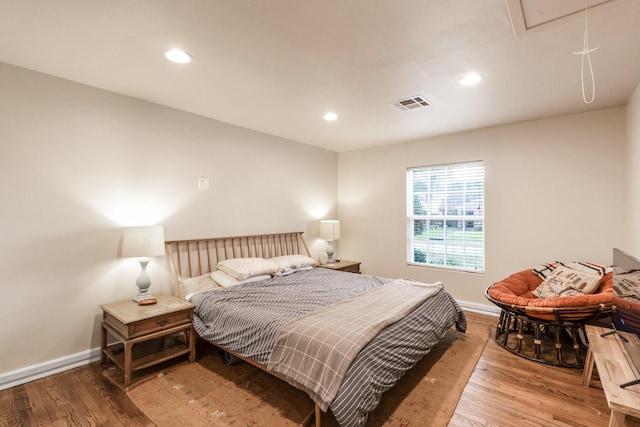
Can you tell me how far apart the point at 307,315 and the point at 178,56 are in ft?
6.94

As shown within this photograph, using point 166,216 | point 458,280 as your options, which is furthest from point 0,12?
point 458,280

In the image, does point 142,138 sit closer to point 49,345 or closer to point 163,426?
point 49,345

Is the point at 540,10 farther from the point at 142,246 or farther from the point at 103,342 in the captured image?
the point at 103,342

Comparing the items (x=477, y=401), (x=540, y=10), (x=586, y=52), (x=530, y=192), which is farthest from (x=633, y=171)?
(x=477, y=401)

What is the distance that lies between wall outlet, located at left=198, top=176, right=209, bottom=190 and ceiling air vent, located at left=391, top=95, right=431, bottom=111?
2.29 m

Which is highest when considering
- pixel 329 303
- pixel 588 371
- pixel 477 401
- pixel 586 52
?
pixel 586 52

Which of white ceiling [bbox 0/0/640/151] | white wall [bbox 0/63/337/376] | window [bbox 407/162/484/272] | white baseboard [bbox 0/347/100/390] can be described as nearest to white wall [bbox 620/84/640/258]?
white ceiling [bbox 0/0/640/151]

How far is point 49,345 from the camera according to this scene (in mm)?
2459

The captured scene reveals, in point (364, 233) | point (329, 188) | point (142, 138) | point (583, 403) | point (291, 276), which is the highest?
point (142, 138)

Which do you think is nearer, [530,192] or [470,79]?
[470,79]

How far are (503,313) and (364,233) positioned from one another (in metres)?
2.42

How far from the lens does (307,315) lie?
7.23 ft

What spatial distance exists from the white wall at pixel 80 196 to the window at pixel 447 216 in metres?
2.86

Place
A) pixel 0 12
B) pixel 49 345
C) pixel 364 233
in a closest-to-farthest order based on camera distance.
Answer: pixel 0 12 < pixel 49 345 < pixel 364 233
